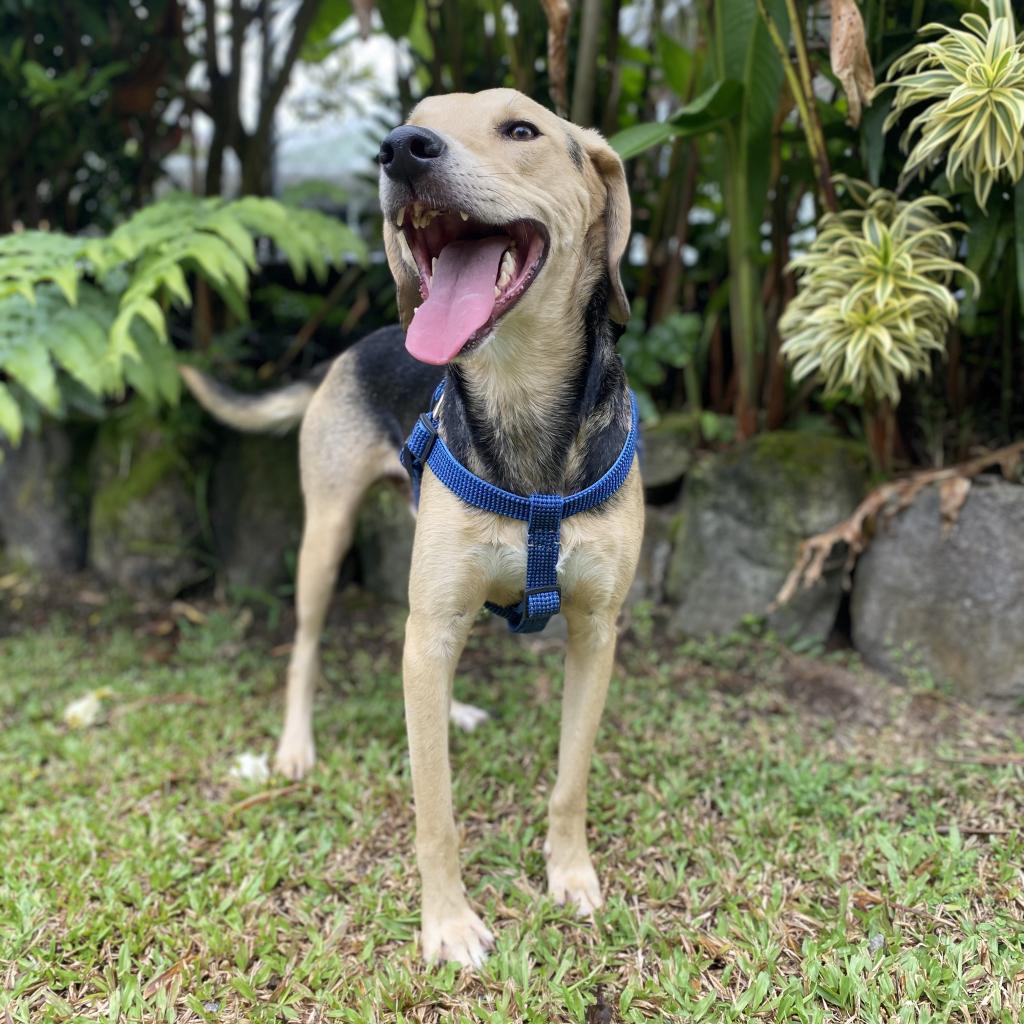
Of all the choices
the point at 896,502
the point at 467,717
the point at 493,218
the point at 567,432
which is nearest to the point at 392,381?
the point at 567,432

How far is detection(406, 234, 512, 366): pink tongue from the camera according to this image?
192cm

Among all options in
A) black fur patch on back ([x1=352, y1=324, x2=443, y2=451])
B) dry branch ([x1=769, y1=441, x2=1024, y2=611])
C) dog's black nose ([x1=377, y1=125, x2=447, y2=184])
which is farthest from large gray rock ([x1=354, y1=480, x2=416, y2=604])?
dog's black nose ([x1=377, y1=125, x2=447, y2=184])

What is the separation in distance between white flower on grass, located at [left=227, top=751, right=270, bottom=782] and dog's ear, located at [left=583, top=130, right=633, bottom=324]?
2.14 metres

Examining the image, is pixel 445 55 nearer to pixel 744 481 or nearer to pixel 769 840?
pixel 744 481

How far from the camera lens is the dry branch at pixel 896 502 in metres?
3.48

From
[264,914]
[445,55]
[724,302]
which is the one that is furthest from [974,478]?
[445,55]

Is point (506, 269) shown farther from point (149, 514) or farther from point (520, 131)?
point (149, 514)

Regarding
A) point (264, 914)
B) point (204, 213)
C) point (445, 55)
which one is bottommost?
point (264, 914)

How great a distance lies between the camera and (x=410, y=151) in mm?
1838

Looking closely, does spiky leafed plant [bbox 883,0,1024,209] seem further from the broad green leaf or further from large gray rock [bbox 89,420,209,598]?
large gray rock [bbox 89,420,209,598]

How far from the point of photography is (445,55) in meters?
4.73

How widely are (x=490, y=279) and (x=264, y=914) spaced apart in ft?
6.13

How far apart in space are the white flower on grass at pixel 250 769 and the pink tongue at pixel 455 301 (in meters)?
1.98

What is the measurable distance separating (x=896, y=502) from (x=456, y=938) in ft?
8.34
